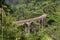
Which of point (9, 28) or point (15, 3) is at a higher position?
point (15, 3)

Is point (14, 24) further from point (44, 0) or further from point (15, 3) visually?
point (44, 0)

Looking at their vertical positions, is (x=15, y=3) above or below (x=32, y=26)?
above

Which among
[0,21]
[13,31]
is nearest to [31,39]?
[13,31]

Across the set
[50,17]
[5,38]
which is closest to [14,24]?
[5,38]

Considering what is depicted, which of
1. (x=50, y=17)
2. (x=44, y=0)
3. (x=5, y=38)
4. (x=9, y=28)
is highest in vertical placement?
(x=44, y=0)

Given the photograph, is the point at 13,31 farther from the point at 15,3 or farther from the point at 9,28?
the point at 15,3

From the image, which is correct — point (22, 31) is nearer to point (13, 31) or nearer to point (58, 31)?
point (13, 31)
